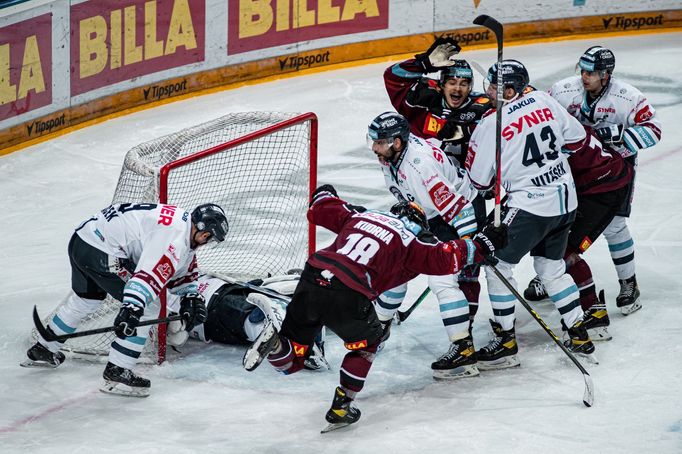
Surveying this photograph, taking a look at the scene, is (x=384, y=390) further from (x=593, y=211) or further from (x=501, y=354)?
(x=593, y=211)

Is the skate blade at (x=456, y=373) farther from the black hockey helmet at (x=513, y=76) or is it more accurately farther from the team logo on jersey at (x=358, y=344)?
the black hockey helmet at (x=513, y=76)

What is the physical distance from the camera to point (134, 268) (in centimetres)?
527

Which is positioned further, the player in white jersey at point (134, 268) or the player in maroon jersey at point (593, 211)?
the player in maroon jersey at point (593, 211)

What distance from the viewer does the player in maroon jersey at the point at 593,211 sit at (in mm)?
5715

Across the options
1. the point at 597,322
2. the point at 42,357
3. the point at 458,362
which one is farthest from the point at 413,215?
the point at 42,357

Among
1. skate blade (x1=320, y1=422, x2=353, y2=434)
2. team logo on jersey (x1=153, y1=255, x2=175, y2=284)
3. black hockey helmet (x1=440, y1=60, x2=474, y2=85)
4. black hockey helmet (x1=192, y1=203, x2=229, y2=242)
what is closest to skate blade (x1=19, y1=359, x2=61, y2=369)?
team logo on jersey (x1=153, y1=255, x2=175, y2=284)

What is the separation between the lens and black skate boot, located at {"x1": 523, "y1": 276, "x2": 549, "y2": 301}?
6281 millimetres

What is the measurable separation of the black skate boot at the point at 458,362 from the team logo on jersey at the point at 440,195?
2.05 ft

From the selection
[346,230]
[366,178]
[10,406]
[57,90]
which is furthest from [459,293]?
[57,90]

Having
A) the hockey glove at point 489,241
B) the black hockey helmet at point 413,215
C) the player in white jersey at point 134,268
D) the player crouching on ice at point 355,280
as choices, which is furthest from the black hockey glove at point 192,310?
the hockey glove at point 489,241

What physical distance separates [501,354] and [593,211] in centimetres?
89

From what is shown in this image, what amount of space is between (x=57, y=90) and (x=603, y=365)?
15.8ft

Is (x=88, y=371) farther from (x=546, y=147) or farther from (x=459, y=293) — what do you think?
(x=546, y=147)

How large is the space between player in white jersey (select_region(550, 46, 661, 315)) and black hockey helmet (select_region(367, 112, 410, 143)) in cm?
113
